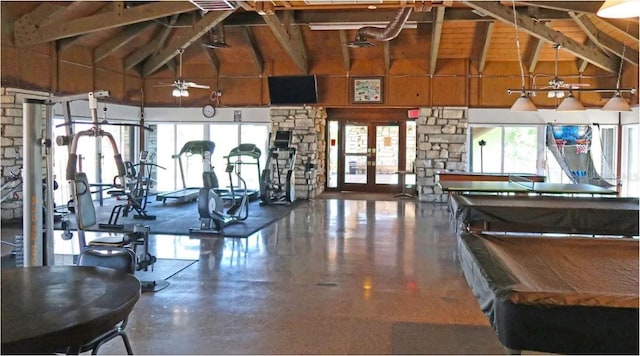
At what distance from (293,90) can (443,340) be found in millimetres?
9606

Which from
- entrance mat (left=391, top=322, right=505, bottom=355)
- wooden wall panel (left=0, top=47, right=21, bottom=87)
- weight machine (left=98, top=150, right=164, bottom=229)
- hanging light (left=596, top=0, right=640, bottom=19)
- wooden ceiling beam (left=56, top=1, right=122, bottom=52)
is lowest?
entrance mat (left=391, top=322, right=505, bottom=355)

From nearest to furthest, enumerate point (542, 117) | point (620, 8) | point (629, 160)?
point (620, 8) < point (629, 160) < point (542, 117)

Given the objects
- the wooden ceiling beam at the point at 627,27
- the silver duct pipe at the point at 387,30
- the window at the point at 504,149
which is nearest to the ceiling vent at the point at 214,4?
the silver duct pipe at the point at 387,30

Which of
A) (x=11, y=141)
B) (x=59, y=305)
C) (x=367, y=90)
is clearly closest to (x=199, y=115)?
(x=367, y=90)

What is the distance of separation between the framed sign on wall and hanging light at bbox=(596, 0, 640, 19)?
9.47 metres

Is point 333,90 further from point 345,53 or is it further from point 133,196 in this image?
point 133,196

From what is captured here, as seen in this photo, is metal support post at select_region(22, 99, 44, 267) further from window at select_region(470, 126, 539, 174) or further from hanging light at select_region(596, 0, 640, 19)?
window at select_region(470, 126, 539, 174)

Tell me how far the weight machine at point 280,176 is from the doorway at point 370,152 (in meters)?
1.76

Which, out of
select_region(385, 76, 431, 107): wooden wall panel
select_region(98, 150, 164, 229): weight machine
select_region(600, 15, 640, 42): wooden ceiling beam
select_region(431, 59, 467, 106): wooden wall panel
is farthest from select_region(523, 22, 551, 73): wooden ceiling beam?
select_region(98, 150, 164, 229): weight machine

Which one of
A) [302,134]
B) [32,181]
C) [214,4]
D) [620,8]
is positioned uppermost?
[214,4]

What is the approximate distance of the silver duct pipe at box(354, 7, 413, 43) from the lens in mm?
8148

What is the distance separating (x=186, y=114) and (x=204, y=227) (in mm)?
6202

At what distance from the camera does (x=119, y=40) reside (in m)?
→ 11.0

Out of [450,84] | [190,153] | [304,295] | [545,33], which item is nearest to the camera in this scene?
[304,295]
